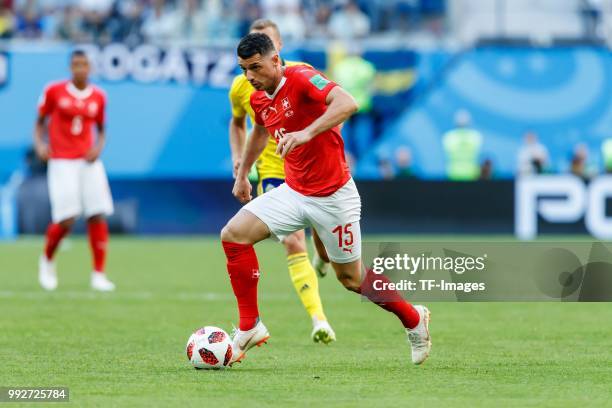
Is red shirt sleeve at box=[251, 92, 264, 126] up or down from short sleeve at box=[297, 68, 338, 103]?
down

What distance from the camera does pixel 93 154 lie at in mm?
13867

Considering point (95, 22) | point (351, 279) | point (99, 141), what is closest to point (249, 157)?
point (351, 279)

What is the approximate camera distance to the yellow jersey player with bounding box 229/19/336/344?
9312mm

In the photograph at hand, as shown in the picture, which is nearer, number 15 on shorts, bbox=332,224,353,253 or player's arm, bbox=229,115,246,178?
number 15 on shorts, bbox=332,224,353,253

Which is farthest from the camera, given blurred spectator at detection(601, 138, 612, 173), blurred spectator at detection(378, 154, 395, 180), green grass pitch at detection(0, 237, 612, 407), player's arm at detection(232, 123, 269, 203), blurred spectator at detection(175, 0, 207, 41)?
blurred spectator at detection(175, 0, 207, 41)

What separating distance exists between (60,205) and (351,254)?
653 cm

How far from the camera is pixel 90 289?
1388 cm

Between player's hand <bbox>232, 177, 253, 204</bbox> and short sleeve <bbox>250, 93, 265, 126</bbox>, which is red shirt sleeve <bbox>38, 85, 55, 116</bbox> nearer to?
player's hand <bbox>232, 177, 253, 204</bbox>

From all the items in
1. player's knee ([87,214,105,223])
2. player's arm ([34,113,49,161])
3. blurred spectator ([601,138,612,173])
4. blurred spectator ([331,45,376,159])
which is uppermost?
player's arm ([34,113,49,161])

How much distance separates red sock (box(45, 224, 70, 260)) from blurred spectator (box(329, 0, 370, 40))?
47.0 feet

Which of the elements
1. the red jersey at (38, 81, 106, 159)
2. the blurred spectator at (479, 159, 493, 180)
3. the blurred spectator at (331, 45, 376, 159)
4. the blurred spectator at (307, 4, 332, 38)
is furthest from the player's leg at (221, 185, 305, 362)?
the blurred spectator at (307, 4, 332, 38)

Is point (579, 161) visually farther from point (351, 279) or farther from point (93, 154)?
point (351, 279)

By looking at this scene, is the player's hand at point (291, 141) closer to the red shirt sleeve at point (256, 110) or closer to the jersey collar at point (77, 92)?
the red shirt sleeve at point (256, 110)

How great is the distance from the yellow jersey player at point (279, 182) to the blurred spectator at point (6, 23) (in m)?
18.2
